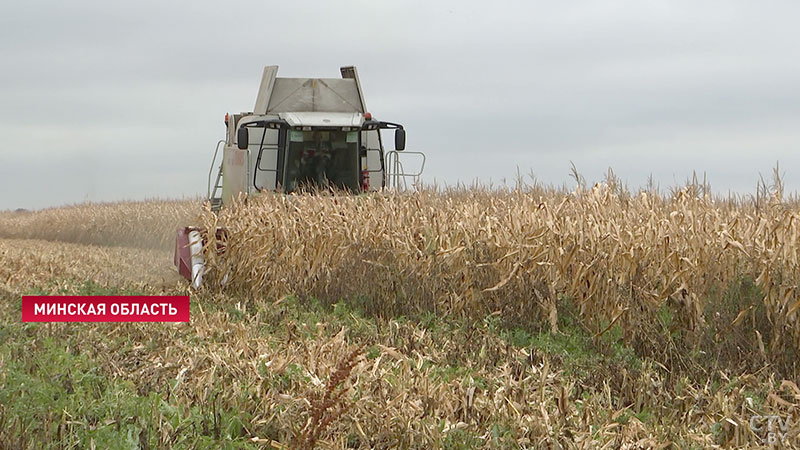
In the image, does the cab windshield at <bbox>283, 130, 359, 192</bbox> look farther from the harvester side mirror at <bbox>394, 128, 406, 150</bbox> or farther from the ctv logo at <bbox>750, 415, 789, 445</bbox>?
the ctv logo at <bbox>750, 415, 789, 445</bbox>

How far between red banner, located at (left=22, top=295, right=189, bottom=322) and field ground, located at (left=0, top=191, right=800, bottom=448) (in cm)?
32

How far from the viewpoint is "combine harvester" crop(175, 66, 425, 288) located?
1287 cm

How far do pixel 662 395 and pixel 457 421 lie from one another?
1675 millimetres

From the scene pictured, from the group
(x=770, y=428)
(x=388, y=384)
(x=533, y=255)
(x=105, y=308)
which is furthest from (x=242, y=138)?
(x=770, y=428)

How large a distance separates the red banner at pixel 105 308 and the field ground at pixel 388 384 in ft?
1.06

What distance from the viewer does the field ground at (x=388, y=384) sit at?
443 centimetres

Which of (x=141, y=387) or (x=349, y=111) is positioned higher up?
(x=349, y=111)

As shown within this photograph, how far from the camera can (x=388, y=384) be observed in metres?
5.16

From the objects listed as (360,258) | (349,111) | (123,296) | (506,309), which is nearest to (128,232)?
(349,111)

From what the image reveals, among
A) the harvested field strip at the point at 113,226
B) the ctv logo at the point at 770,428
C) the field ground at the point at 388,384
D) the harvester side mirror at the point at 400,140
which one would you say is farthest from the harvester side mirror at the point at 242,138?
the ctv logo at the point at 770,428

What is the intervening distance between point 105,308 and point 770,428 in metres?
6.45

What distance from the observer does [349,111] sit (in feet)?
48.2

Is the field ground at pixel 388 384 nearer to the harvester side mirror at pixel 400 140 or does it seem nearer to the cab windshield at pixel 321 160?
the cab windshield at pixel 321 160

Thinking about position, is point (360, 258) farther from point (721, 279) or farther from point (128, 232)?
point (128, 232)
